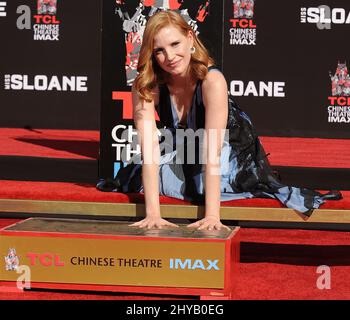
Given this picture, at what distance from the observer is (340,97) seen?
948cm

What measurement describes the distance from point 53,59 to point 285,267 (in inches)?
247

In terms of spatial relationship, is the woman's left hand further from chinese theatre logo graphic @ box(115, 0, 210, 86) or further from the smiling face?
chinese theatre logo graphic @ box(115, 0, 210, 86)

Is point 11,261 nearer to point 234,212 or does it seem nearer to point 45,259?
point 45,259

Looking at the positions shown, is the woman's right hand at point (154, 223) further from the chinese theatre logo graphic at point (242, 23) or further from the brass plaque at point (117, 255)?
the chinese theatre logo graphic at point (242, 23)

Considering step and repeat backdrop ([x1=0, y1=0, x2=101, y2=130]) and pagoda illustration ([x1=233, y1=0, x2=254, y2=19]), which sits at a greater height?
pagoda illustration ([x1=233, y1=0, x2=254, y2=19])

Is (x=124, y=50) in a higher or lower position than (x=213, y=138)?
higher

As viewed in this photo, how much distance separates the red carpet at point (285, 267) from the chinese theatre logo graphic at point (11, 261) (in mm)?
118

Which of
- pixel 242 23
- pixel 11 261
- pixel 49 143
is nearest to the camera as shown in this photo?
pixel 11 261

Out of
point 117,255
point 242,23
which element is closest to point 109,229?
point 117,255

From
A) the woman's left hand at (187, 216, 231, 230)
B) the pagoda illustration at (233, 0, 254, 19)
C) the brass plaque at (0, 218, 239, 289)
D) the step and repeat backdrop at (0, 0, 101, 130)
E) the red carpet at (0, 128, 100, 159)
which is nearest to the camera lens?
the brass plaque at (0, 218, 239, 289)

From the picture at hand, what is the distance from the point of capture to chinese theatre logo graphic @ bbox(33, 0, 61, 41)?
9.79m

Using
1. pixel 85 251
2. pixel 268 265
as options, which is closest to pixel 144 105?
pixel 85 251

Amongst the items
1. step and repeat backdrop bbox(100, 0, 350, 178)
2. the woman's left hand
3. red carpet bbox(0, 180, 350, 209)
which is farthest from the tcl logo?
step and repeat backdrop bbox(100, 0, 350, 178)

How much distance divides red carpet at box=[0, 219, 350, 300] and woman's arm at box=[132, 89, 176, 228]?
0.37m
